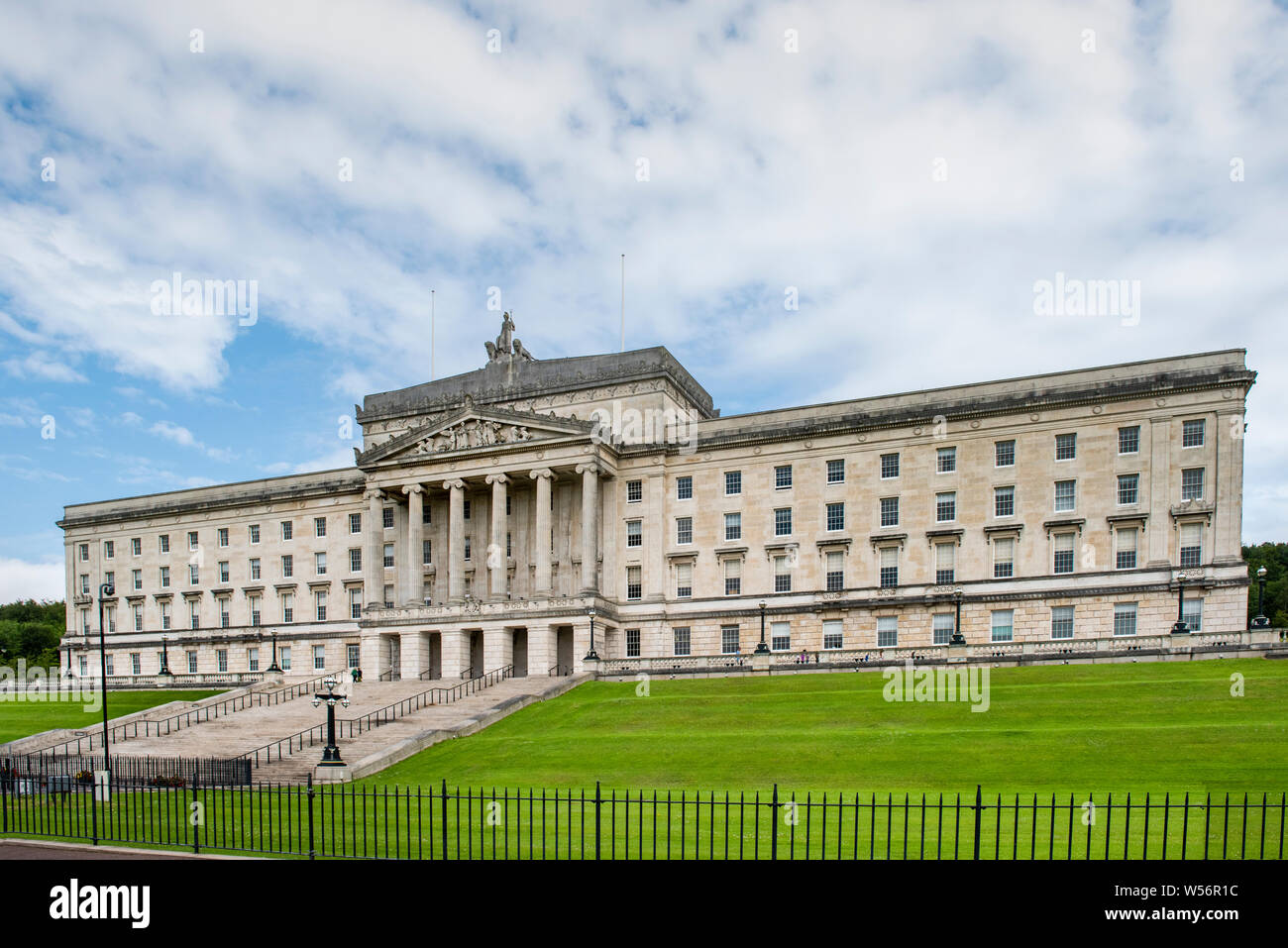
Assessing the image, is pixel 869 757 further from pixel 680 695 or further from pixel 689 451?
pixel 689 451

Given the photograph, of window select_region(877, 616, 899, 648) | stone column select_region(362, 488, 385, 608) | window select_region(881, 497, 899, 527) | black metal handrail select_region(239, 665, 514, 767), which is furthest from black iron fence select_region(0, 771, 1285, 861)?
stone column select_region(362, 488, 385, 608)

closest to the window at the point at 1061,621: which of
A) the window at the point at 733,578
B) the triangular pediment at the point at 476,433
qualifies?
the window at the point at 733,578

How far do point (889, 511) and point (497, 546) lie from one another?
2411 cm

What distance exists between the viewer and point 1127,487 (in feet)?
173

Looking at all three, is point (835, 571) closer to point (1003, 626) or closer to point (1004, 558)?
point (1004, 558)

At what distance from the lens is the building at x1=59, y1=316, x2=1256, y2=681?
52000 millimetres

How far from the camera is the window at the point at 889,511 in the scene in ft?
189

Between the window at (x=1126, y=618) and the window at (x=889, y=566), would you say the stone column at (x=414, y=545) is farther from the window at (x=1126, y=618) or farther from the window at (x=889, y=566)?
the window at (x=1126, y=618)

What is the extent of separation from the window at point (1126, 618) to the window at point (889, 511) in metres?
12.1

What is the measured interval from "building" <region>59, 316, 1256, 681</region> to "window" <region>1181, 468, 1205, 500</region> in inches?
4.4

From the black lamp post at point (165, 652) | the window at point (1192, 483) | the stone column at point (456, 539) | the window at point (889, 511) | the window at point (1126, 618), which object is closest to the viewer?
the window at point (1192, 483)

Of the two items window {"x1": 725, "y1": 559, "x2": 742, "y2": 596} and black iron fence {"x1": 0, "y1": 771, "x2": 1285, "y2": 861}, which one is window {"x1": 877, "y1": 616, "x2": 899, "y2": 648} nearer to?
window {"x1": 725, "y1": 559, "x2": 742, "y2": 596}

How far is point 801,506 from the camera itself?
196 ft
